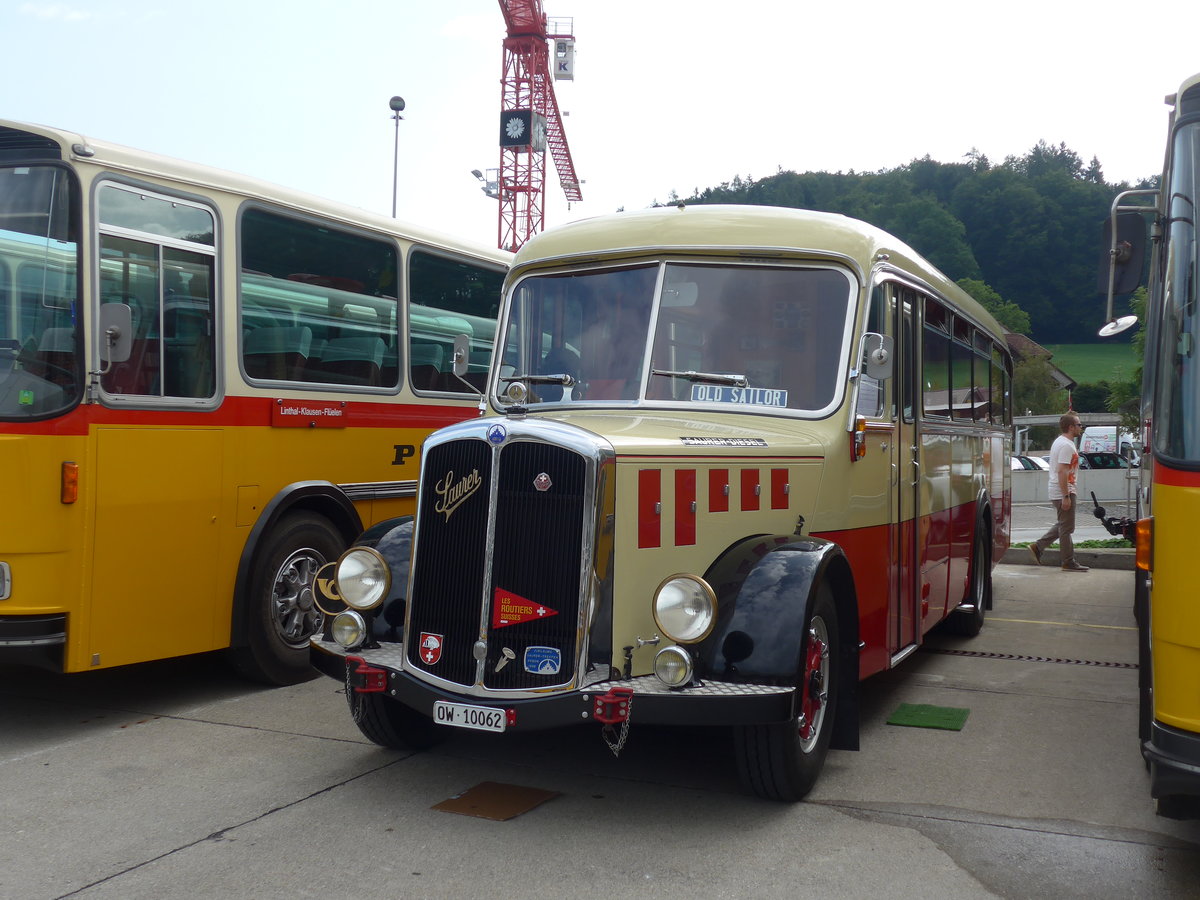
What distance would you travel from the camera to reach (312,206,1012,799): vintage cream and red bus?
4703mm

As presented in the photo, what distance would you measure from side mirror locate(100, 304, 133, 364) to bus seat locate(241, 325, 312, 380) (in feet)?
3.51

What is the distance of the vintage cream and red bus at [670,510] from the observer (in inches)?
185

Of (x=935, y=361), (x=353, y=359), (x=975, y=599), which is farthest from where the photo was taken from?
(x=975, y=599)

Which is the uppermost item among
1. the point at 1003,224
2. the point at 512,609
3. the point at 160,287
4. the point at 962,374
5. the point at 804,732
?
Answer: the point at 1003,224

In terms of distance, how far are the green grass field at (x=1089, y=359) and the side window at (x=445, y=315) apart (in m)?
90.8

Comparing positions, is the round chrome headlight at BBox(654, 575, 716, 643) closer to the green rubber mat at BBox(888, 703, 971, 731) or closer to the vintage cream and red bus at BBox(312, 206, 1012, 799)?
the vintage cream and red bus at BBox(312, 206, 1012, 799)

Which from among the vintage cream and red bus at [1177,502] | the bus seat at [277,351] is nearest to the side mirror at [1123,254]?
the vintage cream and red bus at [1177,502]

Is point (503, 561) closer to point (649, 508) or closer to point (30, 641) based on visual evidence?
point (649, 508)

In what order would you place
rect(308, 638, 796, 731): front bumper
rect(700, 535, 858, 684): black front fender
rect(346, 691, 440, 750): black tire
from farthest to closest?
1. rect(346, 691, 440, 750): black tire
2. rect(700, 535, 858, 684): black front fender
3. rect(308, 638, 796, 731): front bumper

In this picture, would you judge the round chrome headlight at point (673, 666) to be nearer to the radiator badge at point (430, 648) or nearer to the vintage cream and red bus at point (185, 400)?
the radiator badge at point (430, 648)

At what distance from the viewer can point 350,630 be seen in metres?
5.24

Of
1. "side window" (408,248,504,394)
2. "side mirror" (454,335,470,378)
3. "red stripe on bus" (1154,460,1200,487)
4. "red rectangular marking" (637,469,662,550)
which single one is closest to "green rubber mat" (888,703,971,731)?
"red rectangular marking" (637,469,662,550)

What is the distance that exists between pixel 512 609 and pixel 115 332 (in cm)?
276

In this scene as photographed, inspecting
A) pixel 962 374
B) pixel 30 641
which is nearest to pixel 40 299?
pixel 30 641
